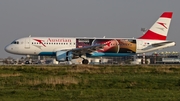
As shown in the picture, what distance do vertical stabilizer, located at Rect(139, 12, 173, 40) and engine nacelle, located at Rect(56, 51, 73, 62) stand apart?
13.2 meters

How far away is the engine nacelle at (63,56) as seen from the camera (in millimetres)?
63812

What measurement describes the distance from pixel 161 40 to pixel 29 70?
3153 cm

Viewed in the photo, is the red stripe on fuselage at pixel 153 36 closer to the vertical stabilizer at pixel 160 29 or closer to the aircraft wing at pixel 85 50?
the vertical stabilizer at pixel 160 29

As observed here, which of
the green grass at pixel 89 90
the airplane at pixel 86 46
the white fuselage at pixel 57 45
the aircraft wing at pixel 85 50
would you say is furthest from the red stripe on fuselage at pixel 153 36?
the green grass at pixel 89 90

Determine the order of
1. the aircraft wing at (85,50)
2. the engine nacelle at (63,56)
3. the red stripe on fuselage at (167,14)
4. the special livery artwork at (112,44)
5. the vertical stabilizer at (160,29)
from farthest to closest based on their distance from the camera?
the red stripe on fuselage at (167,14), the vertical stabilizer at (160,29), the special livery artwork at (112,44), the aircraft wing at (85,50), the engine nacelle at (63,56)

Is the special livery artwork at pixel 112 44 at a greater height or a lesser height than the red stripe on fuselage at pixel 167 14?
lesser

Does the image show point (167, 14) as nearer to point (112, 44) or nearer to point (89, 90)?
point (112, 44)

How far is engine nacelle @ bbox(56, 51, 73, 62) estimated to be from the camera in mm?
63812

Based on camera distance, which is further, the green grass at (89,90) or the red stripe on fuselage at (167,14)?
the red stripe on fuselage at (167,14)

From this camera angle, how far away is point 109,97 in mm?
22250

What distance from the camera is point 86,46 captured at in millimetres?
65812

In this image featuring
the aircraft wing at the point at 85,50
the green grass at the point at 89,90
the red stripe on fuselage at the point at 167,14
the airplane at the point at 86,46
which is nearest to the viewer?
the green grass at the point at 89,90

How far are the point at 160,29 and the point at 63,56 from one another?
1766 cm

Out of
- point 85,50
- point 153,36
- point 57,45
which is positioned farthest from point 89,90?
point 153,36
